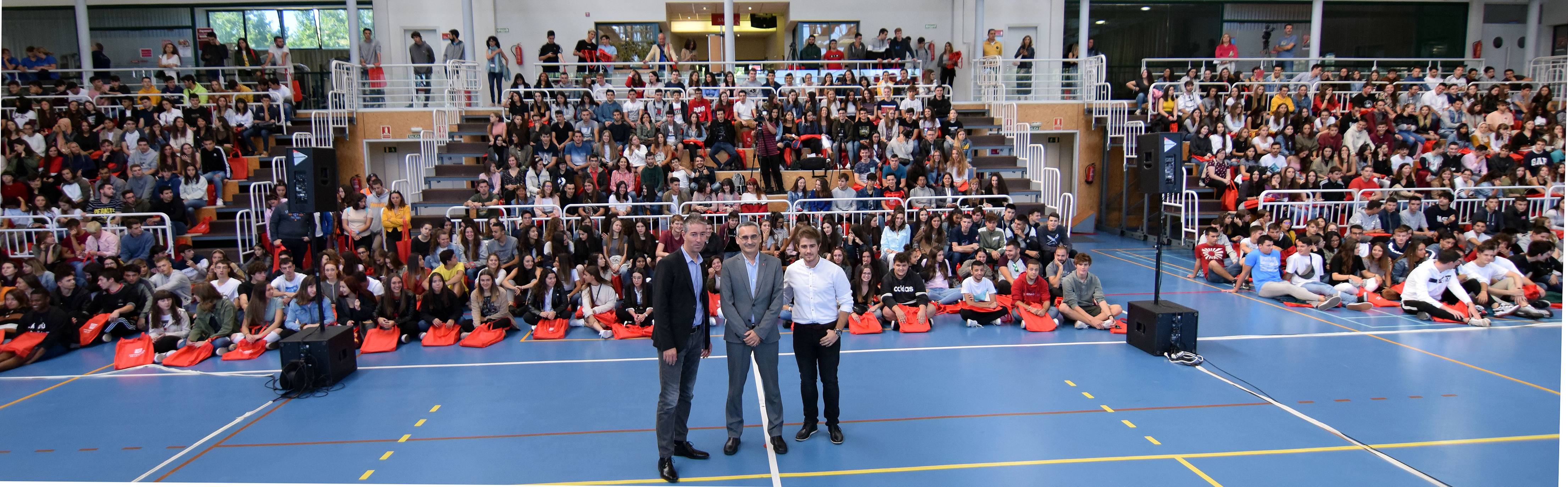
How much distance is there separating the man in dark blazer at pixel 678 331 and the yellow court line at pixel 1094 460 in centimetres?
33

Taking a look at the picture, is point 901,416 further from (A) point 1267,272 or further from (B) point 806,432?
(A) point 1267,272

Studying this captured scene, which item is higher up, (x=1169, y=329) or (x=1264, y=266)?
(x=1264, y=266)

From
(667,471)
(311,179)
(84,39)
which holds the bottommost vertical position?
(667,471)

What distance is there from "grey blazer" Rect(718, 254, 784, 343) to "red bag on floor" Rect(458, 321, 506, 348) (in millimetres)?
4506

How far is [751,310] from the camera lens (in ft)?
15.6

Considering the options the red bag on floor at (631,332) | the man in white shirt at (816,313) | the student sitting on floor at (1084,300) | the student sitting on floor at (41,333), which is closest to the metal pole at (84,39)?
the student sitting on floor at (41,333)

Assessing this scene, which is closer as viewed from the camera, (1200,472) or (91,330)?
(1200,472)

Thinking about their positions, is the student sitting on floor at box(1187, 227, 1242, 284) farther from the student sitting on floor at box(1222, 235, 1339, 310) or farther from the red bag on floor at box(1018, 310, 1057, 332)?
the red bag on floor at box(1018, 310, 1057, 332)

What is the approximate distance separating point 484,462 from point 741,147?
36.4 feet

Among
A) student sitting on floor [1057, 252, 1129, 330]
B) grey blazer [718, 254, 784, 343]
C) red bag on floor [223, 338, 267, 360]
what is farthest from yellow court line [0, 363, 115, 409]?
student sitting on floor [1057, 252, 1129, 330]

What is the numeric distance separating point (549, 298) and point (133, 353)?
393 cm

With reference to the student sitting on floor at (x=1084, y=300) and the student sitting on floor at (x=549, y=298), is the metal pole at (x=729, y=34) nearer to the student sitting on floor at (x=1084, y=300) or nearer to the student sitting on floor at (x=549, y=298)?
the student sitting on floor at (x=549, y=298)

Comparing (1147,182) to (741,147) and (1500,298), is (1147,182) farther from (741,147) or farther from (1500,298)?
(741,147)

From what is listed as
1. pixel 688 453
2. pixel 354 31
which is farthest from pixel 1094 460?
pixel 354 31
